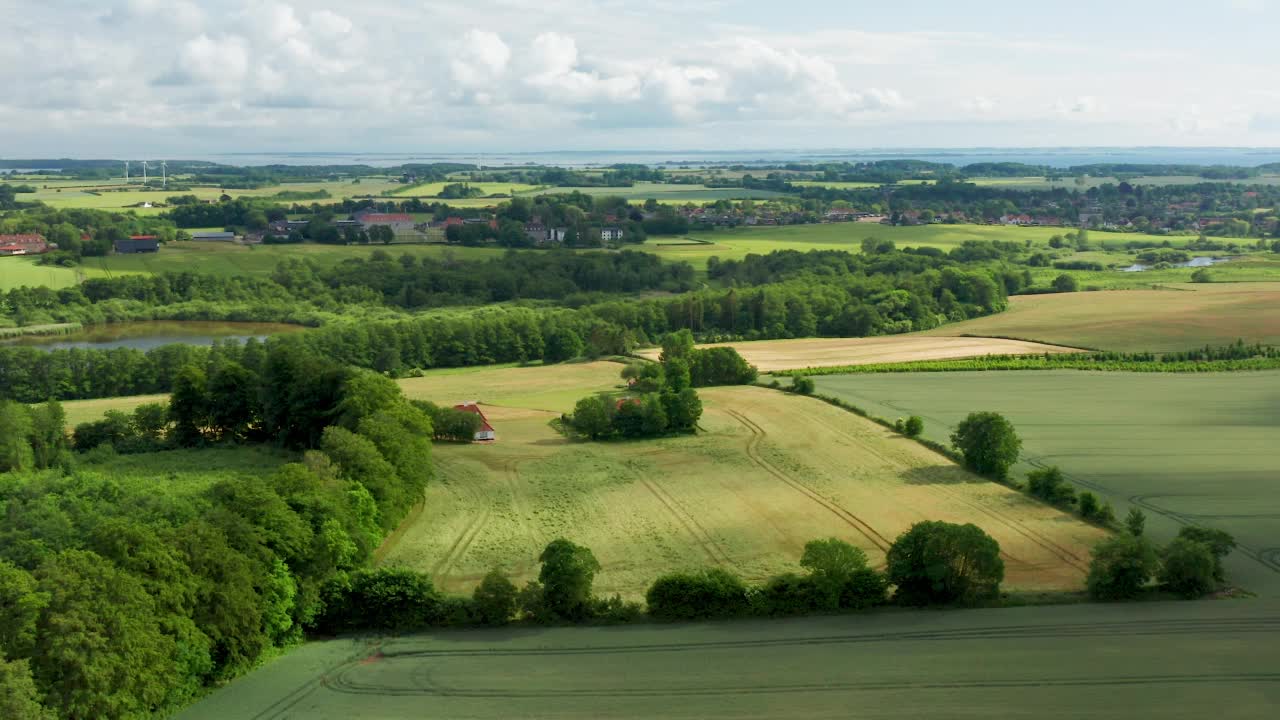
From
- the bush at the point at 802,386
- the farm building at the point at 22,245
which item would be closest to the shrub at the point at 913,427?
the bush at the point at 802,386

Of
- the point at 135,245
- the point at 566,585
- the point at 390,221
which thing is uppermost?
the point at 390,221

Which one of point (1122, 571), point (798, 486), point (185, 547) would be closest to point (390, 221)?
point (798, 486)

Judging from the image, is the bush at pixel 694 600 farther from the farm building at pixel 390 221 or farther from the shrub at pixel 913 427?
the farm building at pixel 390 221

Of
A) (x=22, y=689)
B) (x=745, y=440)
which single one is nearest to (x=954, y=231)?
(x=745, y=440)

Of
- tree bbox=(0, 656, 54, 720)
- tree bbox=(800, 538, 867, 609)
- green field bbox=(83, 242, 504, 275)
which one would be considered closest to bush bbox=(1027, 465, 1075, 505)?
tree bbox=(800, 538, 867, 609)

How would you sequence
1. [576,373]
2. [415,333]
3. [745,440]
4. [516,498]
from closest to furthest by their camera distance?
[516,498]
[745,440]
[576,373]
[415,333]

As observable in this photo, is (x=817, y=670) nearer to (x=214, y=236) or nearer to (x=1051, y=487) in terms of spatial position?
(x=1051, y=487)

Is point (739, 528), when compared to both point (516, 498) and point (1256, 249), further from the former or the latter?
point (1256, 249)

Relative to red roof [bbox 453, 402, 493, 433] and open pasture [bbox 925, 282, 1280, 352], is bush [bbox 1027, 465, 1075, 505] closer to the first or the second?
red roof [bbox 453, 402, 493, 433]
